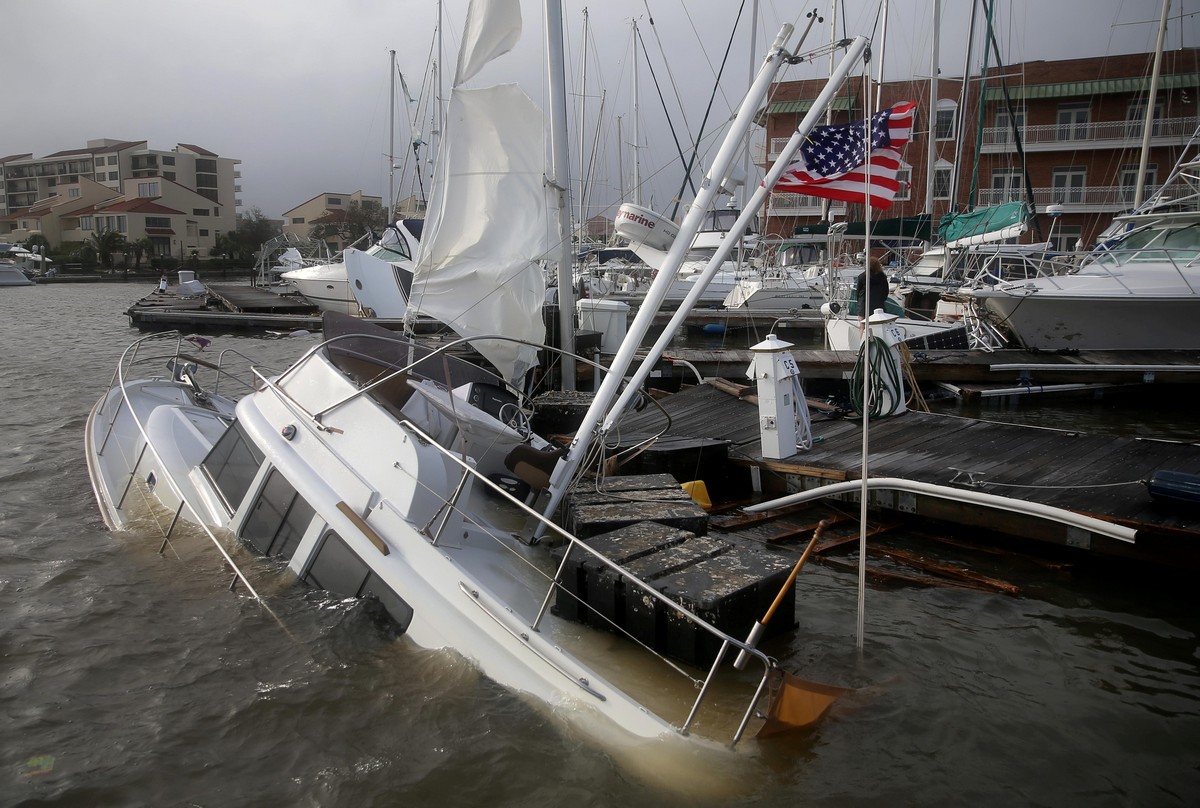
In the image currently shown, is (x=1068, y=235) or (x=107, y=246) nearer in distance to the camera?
(x=1068, y=235)

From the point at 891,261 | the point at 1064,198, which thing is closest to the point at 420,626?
the point at 891,261

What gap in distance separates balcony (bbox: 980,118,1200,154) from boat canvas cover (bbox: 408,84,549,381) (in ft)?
Answer: 132

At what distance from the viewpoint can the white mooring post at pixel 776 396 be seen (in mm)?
9305

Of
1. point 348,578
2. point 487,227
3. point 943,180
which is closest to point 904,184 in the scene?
point 487,227

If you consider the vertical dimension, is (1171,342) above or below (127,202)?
below

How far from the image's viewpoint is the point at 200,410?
33.0ft

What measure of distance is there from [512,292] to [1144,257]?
1638 cm

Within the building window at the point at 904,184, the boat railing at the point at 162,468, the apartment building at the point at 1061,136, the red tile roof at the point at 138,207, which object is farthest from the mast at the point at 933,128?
the red tile roof at the point at 138,207

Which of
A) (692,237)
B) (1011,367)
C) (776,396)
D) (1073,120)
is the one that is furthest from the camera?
(1073,120)

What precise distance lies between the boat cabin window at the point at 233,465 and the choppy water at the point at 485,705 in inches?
26.4

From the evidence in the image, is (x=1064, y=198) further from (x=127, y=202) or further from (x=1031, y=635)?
(x=127, y=202)

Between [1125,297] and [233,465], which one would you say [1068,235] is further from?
[233,465]

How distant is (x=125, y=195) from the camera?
97.2 m

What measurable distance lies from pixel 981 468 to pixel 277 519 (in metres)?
7.17
